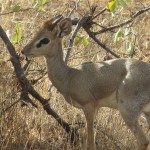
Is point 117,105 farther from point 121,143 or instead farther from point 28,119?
point 28,119

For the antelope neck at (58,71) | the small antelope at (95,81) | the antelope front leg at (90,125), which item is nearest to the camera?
the small antelope at (95,81)

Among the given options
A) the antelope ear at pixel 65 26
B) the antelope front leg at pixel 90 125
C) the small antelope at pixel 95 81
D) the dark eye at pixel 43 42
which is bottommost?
the antelope front leg at pixel 90 125

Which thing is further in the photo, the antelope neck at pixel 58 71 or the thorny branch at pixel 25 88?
the antelope neck at pixel 58 71

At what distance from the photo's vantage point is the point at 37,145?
5.20 meters

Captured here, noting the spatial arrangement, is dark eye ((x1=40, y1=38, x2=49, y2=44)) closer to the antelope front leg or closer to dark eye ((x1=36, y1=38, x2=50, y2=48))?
dark eye ((x1=36, y1=38, x2=50, y2=48))

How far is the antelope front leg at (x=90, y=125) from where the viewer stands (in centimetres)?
482

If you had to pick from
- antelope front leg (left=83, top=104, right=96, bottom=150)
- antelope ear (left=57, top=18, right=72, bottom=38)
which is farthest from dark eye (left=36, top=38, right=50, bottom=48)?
antelope front leg (left=83, top=104, right=96, bottom=150)

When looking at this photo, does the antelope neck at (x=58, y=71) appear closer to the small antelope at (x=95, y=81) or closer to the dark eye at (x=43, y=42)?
the small antelope at (x=95, y=81)

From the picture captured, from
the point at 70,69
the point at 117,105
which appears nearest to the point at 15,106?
the point at 70,69

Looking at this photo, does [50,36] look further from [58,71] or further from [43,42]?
[58,71]

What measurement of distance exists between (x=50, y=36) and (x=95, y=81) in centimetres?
54

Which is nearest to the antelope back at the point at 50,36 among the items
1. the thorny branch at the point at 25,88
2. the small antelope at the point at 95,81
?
the small antelope at the point at 95,81

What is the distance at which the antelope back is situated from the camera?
479 centimetres

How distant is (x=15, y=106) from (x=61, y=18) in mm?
935
